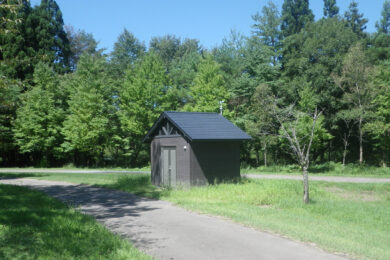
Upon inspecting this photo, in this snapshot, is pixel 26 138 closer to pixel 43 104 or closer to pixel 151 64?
pixel 43 104

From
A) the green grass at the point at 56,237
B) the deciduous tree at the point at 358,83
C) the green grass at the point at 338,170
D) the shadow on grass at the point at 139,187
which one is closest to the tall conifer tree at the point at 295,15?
the deciduous tree at the point at 358,83

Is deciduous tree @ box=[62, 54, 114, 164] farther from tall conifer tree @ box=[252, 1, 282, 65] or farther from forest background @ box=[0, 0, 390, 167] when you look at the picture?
tall conifer tree @ box=[252, 1, 282, 65]

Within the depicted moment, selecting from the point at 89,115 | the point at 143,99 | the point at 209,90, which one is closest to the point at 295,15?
the point at 209,90

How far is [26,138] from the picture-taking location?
37406 mm

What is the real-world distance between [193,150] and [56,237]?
1057 cm

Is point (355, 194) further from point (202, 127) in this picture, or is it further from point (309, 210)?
point (202, 127)

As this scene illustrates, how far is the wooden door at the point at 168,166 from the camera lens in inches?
730

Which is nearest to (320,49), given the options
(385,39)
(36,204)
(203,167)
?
(385,39)

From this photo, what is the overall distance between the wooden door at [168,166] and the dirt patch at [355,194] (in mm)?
8522

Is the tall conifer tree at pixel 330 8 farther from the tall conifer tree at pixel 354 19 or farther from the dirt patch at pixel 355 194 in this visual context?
the dirt patch at pixel 355 194

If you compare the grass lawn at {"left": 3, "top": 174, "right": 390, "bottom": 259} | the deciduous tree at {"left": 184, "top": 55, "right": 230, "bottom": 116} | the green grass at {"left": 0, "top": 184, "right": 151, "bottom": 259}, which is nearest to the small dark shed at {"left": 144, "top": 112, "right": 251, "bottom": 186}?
the grass lawn at {"left": 3, "top": 174, "right": 390, "bottom": 259}

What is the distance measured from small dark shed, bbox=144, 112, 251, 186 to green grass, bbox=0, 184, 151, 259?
780 centimetres

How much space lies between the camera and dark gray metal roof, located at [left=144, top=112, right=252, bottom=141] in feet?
57.8

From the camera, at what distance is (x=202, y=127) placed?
1866cm
